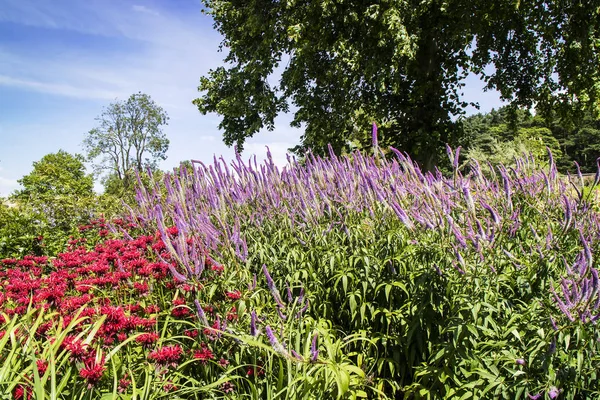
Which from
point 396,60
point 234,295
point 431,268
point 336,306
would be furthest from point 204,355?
point 396,60

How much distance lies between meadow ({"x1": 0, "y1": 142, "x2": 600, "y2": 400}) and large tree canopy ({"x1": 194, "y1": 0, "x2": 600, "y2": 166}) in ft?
29.9

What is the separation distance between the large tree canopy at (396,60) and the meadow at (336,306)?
9103 millimetres

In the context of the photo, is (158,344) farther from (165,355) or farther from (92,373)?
(92,373)

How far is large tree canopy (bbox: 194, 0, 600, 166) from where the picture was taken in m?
12.6

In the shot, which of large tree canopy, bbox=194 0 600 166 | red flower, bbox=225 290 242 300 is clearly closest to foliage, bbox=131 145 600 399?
red flower, bbox=225 290 242 300

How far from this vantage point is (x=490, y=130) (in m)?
53.1

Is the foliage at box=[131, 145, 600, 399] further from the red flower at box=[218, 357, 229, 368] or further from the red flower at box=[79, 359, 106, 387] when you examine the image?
the red flower at box=[79, 359, 106, 387]

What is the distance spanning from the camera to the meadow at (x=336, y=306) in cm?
214

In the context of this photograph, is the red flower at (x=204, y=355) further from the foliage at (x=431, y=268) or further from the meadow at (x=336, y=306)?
the foliage at (x=431, y=268)

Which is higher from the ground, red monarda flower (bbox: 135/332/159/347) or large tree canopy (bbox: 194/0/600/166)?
large tree canopy (bbox: 194/0/600/166)

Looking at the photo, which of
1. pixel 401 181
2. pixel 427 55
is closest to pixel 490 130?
pixel 427 55

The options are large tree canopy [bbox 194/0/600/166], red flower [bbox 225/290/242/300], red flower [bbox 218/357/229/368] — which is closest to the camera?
red flower [bbox 218/357/229/368]

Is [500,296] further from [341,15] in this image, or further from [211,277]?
[341,15]

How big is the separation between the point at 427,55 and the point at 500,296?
44.7 ft
